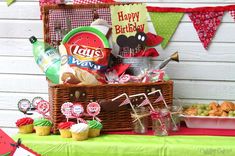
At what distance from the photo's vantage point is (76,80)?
1767 mm

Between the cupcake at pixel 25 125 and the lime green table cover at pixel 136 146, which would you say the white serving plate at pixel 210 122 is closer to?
the lime green table cover at pixel 136 146

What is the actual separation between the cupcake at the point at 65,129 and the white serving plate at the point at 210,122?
52cm

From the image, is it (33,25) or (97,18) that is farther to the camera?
(33,25)

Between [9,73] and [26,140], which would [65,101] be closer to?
[26,140]

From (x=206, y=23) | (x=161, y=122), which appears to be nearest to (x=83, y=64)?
(x=161, y=122)

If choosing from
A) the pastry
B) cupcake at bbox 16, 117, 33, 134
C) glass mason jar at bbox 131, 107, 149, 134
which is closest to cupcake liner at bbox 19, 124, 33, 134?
cupcake at bbox 16, 117, 33, 134

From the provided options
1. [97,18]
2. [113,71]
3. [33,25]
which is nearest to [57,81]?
[113,71]

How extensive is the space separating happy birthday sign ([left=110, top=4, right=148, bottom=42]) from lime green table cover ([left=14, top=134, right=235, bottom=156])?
60 centimetres

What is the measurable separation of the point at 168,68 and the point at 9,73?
900mm

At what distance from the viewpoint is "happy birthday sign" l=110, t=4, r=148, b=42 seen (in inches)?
79.9

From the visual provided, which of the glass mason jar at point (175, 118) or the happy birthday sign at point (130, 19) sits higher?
the happy birthday sign at point (130, 19)

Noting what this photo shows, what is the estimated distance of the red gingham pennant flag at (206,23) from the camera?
214cm

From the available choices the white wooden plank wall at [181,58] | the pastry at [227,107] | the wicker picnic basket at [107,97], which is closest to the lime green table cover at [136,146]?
the wicker picnic basket at [107,97]

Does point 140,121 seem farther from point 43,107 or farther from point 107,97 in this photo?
point 43,107
